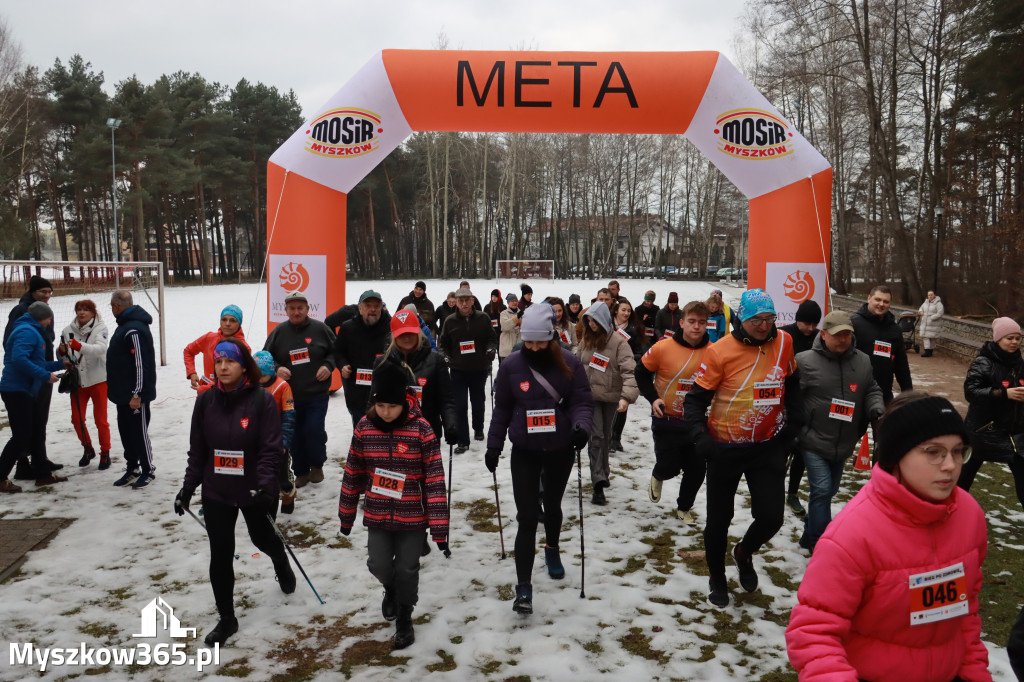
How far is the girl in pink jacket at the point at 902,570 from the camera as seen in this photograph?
1922 millimetres

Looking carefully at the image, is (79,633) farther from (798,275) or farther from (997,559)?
(798,275)

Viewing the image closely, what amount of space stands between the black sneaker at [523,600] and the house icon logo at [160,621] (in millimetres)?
1945

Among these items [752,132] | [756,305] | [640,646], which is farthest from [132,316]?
[752,132]

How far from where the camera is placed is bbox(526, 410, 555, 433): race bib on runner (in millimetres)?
4328

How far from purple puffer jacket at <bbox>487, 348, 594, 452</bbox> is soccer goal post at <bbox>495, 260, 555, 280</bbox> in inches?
1660

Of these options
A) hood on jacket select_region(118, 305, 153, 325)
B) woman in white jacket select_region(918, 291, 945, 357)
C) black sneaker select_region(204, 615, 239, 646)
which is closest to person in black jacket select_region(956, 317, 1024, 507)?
black sneaker select_region(204, 615, 239, 646)

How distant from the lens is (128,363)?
658 cm

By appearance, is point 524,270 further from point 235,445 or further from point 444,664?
point 444,664

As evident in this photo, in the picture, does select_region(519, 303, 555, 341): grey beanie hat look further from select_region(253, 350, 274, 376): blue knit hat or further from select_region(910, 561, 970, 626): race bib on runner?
select_region(910, 561, 970, 626): race bib on runner

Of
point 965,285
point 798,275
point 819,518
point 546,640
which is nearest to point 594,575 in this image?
point 546,640

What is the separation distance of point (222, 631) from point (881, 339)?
5.71 m

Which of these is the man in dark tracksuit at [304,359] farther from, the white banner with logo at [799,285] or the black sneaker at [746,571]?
the white banner with logo at [799,285]

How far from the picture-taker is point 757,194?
9602mm

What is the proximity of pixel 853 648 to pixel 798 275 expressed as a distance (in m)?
8.15
